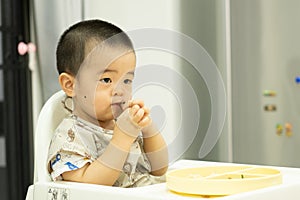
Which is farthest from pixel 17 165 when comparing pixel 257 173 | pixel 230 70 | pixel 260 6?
pixel 257 173

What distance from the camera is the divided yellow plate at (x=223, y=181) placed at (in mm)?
650

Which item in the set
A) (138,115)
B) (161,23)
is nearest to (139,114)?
(138,115)

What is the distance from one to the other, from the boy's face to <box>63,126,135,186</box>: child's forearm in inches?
2.4

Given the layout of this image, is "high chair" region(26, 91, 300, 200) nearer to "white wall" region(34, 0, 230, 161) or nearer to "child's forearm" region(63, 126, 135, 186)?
"child's forearm" region(63, 126, 135, 186)

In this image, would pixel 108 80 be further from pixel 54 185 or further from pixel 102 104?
pixel 54 185

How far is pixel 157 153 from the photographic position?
922mm

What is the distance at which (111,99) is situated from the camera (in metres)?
0.84

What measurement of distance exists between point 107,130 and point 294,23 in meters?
0.96

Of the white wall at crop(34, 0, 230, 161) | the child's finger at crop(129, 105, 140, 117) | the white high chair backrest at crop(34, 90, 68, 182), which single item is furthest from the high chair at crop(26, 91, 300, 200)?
the white wall at crop(34, 0, 230, 161)

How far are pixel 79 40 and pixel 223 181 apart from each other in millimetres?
361

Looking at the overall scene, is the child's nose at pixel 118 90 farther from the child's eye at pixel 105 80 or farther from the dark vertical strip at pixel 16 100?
the dark vertical strip at pixel 16 100

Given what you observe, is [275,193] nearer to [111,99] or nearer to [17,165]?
[111,99]

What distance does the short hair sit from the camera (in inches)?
34.7

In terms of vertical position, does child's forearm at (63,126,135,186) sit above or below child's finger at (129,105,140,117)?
below
